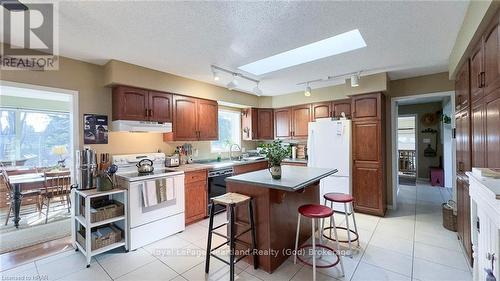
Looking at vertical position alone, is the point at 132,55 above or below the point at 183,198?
above

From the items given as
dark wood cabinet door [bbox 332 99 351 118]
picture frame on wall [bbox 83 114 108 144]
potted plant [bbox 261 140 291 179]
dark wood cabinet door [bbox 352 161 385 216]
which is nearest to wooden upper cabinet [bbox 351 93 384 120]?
dark wood cabinet door [bbox 332 99 351 118]

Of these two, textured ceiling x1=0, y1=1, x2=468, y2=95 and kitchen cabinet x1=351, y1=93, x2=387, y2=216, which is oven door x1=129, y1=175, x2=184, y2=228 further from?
kitchen cabinet x1=351, y1=93, x2=387, y2=216

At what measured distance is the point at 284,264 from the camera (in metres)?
2.39

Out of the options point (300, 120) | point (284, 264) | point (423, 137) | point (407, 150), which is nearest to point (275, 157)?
point (284, 264)

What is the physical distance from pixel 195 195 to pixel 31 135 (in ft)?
14.9

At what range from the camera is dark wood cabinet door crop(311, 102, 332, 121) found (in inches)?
181

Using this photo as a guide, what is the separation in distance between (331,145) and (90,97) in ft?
12.9

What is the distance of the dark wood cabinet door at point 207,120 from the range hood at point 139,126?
69 cm

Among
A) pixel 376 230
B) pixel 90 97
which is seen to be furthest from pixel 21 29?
pixel 376 230

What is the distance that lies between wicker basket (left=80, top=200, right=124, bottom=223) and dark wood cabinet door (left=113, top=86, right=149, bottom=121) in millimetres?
1166

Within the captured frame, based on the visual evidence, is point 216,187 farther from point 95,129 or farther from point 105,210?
point 95,129

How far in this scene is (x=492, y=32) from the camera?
5.04ft

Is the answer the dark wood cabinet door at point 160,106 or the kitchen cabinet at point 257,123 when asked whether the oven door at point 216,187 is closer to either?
the dark wood cabinet door at point 160,106

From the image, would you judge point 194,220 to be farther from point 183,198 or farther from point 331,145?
point 331,145
